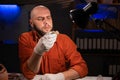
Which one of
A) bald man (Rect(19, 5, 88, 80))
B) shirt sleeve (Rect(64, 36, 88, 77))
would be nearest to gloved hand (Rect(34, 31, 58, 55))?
bald man (Rect(19, 5, 88, 80))

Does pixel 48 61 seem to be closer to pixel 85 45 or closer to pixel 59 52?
pixel 59 52

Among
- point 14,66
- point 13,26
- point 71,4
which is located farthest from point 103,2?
point 14,66

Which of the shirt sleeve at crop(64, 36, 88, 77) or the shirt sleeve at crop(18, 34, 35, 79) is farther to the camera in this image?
the shirt sleeve at crop(64, 36, 88, 77)

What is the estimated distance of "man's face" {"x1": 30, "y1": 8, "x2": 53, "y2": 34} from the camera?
1745 mm

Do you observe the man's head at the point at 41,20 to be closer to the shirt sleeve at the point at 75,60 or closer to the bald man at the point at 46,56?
the bald man at the point at 46,56

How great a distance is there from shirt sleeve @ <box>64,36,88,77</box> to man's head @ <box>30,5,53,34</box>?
0.28m

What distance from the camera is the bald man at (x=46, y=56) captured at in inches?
66.2

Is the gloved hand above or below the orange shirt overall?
above

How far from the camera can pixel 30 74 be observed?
1.68 meters

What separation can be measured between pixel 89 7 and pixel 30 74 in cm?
77

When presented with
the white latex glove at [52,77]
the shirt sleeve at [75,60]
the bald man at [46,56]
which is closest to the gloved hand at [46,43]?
the bald man at [46,56]

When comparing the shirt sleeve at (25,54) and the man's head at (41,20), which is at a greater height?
the man's head at (41,20)

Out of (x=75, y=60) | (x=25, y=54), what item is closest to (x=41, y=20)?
(x=25, y=54)

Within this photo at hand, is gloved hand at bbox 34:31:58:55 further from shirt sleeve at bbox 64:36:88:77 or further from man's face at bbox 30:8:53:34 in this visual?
shirt sleeve at bbox 64:36:88:77
